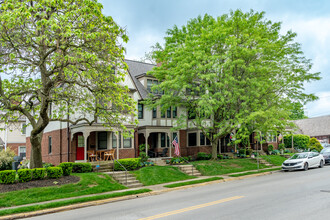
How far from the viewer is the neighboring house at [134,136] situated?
23.6 meters

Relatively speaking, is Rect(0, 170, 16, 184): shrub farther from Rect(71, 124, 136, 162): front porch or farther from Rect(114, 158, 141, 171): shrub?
Rect(71, 124, 136, 162): front porch

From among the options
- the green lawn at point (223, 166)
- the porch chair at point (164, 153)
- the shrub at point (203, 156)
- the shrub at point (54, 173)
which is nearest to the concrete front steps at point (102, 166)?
the shrub at point (54, 173)

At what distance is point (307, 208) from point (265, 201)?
1.67 metres

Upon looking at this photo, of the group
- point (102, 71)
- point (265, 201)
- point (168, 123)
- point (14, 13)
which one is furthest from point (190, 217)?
point (168, 123)

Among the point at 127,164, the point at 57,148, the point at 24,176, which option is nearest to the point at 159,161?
the point at 127,164

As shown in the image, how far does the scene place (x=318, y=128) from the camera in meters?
60.5

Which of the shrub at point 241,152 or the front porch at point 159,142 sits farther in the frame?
the shrub at point 241,152

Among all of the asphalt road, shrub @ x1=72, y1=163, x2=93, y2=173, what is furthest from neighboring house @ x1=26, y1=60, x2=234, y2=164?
the asphalt road

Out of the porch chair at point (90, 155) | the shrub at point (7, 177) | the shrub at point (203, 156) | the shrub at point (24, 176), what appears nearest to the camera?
the shrub at point (7, 177)

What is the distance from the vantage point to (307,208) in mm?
9273

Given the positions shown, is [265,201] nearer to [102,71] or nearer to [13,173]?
[102,71]

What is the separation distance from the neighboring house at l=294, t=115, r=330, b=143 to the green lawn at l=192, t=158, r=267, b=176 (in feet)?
120

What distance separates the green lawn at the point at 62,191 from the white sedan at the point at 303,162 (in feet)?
44.6

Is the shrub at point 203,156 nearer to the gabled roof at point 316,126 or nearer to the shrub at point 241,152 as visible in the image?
the shrub at point 241,152
